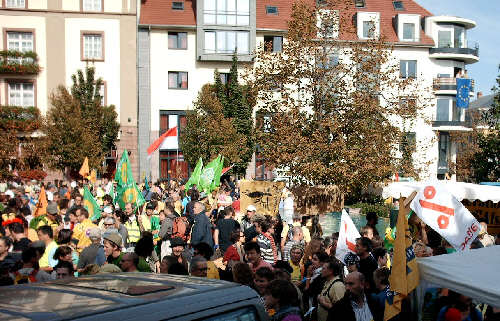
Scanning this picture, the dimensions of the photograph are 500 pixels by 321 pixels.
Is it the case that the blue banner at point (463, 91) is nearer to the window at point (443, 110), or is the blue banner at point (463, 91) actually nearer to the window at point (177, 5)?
the window at point (443, 110)

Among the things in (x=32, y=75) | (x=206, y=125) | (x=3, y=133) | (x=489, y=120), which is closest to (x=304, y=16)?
(x=489, y=120)

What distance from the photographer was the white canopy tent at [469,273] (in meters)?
5.07

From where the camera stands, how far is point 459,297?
5.99 meters

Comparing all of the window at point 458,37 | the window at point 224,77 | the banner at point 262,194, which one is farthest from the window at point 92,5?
the banner at point 262,194

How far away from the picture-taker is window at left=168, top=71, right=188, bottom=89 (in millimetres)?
41744

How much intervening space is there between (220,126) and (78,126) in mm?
9187

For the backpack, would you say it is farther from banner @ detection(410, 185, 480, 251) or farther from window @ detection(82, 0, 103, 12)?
window @ detection(82, 0, 103, 12)

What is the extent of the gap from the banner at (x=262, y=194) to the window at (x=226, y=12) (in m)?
30.4

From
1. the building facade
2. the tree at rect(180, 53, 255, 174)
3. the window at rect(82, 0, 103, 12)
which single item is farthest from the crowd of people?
the window at rect(82, 0, 103, 12)

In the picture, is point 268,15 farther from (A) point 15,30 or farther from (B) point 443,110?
(A) point 15,30

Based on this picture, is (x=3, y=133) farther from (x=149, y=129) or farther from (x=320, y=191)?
(x=320, y=191)

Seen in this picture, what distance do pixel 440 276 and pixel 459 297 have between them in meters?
0.60

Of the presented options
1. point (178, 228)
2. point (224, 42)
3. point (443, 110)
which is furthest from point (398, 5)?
point (178, 228)

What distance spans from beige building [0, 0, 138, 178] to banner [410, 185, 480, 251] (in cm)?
3381
